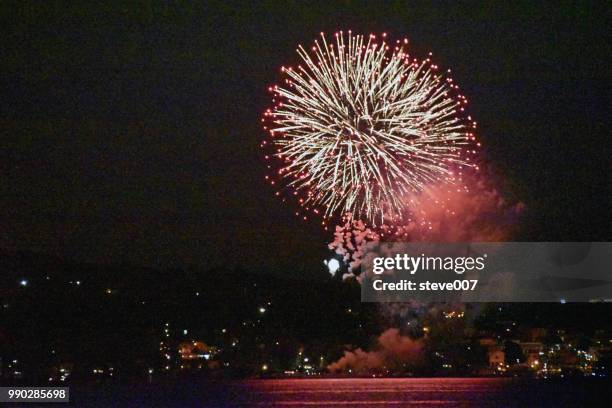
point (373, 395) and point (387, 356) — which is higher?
point (387, 356)

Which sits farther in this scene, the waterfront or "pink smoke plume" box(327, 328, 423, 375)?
"pink smoke plume" box(327, 328, 423, 375)

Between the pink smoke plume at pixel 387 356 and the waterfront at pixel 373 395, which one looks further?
the pink smoke plume at pixel 387 356

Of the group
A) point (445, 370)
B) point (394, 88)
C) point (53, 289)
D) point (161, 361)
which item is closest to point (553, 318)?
point (445, 370)

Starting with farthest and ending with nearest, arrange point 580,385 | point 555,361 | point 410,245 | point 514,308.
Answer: point 555,361, point 514,308, point 580,385, point 410,245

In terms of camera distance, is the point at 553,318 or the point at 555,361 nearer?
the point at 553,318

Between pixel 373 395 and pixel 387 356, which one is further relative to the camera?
pixel 387 356

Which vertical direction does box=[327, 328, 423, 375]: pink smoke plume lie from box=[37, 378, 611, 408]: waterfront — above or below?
above

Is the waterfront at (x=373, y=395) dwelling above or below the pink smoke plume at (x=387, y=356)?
below

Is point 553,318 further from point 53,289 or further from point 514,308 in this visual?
point 53,289
